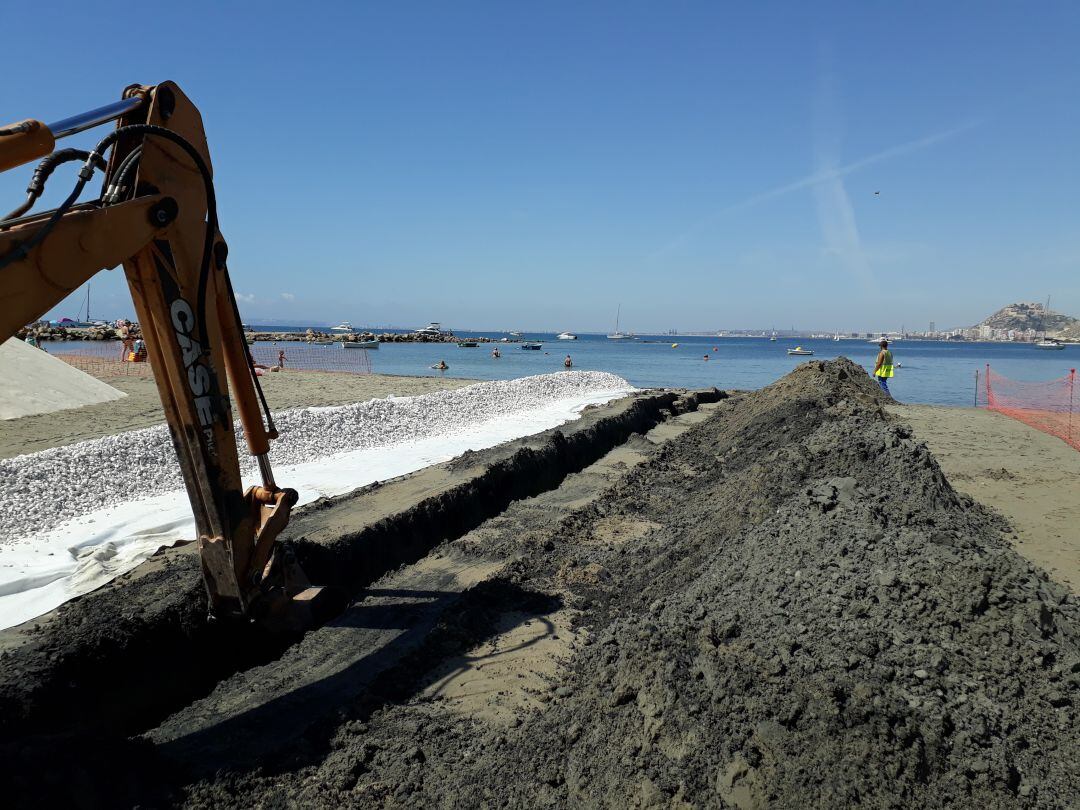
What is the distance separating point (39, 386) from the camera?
1459cm

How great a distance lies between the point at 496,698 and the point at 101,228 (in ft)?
11.8

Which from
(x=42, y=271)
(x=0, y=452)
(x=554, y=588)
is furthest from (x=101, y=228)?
(x=0, y=452)

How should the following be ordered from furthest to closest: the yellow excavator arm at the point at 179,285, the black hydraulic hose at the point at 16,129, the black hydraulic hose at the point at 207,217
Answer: the black hydraulic hose at the point at 207,217 → the yellow excavator arm at the point at 179,285 → the black hydraulic hose at the point at 16,129

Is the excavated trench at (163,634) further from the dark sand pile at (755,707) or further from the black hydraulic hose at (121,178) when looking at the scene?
the black hydraulic hose at (121,178)

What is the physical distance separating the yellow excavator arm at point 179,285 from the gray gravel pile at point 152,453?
3625mm

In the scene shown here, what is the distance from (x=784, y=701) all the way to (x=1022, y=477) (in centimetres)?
1005

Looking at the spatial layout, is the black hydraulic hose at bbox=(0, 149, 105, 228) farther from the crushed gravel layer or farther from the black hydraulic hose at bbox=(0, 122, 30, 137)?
the crushed gravel layer

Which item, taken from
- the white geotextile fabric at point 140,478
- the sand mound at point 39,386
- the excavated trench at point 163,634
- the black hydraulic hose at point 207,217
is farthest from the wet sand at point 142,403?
the black hydraulic hose at point 207,217

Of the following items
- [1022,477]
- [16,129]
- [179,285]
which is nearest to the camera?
[16,129]

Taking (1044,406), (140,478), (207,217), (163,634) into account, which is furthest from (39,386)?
(1044,406)

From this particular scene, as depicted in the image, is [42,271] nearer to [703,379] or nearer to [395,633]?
[395,633]

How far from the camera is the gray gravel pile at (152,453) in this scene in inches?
286

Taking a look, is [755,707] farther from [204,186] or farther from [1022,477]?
[1022,477]

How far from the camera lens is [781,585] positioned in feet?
14.5
